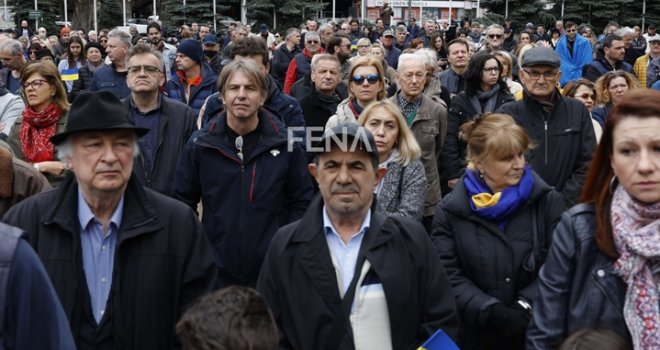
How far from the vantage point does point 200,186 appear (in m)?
5.15

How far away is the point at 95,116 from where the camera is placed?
3.48 m

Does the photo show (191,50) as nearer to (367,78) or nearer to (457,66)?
(367,78)

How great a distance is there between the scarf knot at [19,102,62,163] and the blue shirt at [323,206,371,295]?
345cm

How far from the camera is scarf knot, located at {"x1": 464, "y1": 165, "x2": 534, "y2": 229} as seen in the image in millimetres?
4309

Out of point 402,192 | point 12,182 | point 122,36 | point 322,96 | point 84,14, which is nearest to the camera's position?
point 12,182

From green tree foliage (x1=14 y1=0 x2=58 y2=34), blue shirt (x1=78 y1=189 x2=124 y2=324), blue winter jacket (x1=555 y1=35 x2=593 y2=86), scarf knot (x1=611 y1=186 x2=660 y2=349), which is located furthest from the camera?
green tree foliage (x1=14 y1=0 x2=58 y2=34)

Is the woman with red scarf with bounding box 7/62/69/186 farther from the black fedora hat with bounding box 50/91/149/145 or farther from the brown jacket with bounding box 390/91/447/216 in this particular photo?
the black fedora hat with bounding box 50/91/149/145

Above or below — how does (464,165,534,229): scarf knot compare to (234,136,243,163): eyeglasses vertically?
below

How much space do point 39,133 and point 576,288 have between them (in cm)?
469

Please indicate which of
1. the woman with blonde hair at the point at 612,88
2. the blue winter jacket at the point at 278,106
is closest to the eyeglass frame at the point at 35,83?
the blue winter jacket at the point at 278,106

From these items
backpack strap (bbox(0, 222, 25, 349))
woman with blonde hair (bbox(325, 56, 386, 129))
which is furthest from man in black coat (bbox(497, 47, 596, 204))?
backpack strap (bbox(0, 222, 25, 349))

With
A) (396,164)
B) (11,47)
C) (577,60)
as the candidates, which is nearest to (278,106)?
(396,164)

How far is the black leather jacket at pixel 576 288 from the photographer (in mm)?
2910

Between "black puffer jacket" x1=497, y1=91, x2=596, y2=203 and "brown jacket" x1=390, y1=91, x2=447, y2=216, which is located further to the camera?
"brown jacket" x1=390, y1=91, x2=447, y2=216
